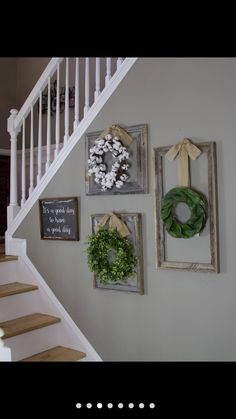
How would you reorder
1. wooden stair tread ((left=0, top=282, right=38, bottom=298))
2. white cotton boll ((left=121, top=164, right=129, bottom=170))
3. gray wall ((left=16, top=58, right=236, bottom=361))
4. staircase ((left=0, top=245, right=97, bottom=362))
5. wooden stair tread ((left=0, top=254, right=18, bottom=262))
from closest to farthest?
gray wall ((left=16, top=58, right=236, bottom=361))
white cotton boll ((left=121, top=164, right=129, bottom=170))
staircase ((left=0, top=245, right=97, bottom=362))
wooden stair tread ((left=0, top=282, right=38, bottom=298))
wooden stair tread ((left=0, top=254, right=18, bottom=262))

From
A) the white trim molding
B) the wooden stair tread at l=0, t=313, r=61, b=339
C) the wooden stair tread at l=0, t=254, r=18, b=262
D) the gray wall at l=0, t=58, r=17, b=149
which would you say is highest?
the gray wall at l=0, t=58, r=17, b=149

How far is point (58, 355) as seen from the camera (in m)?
2.62

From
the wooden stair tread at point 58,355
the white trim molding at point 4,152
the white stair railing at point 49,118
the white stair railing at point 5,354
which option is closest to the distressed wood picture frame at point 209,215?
the white stair railing at point 49,118

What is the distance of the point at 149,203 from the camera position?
2.39 meters

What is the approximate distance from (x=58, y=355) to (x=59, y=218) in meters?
0.99

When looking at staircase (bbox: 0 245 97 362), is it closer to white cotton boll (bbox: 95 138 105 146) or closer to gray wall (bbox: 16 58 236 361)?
gray wall (bbox: 16 58 236 361)

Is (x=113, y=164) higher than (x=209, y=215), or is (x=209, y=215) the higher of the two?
(x=113, y=164)

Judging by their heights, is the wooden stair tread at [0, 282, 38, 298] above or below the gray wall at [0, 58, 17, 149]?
below

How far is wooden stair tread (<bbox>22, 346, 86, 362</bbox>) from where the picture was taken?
255cm

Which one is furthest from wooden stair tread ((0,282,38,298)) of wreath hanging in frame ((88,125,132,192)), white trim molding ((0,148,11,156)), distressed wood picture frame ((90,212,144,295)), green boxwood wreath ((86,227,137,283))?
white trim molding ((0,148,11,156))

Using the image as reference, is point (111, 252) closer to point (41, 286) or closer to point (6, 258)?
point (41, 286)

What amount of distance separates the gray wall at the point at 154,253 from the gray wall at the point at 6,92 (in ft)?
7.49

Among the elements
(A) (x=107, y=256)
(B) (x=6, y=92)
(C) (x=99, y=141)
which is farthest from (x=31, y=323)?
(B) (x=6, y=92)
